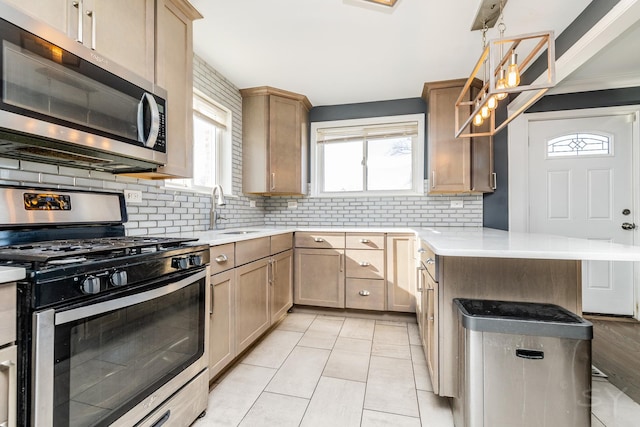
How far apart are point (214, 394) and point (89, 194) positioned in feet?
4.40

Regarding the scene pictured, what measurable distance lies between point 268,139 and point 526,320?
2822 millimetres

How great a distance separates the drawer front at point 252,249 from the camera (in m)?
2.03

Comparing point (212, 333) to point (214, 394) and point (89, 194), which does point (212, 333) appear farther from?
point (89, 194)

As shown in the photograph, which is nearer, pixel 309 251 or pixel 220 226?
pixel 220 226

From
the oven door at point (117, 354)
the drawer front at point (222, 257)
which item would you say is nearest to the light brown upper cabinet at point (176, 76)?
the drawer front at point (222, 257)

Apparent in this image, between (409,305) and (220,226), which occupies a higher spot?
(220,226)

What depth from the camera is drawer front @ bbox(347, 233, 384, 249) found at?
2918 mm

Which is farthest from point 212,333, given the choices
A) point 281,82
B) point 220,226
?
point 281,82

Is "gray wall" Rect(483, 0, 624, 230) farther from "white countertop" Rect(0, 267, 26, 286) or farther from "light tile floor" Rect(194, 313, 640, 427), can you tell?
"white countertop" Rect(0, 267, 26, 286)

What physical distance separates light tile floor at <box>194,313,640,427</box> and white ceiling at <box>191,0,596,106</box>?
→ 8.09ft

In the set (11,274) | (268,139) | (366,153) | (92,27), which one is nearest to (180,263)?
(11,274)

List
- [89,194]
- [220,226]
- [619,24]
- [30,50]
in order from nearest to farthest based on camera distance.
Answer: [30,50], [89,194], [619,24], [220,226]

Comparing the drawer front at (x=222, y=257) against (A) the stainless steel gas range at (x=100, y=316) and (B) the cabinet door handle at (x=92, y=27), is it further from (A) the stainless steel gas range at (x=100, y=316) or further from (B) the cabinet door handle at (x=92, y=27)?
(B) the cabinet door handle at (x=92, y=27)

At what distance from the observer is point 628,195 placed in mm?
2875
